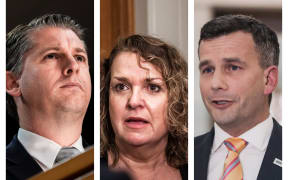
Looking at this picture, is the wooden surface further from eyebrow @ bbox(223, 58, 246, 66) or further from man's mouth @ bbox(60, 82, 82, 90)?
eyebrow @ bbox(223, 58, 246, 66)

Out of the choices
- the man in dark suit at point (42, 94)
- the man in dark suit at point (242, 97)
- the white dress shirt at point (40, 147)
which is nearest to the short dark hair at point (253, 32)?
the man in dark suit at point (242, 97)

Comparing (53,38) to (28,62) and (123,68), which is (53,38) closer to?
(28,62)

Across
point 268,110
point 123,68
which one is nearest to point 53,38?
point 123,68

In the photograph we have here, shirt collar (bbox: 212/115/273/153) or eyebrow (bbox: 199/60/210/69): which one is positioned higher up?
eyebrow (bbox: 199/60/210/69)

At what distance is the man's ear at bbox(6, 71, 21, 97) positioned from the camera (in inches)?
96.0

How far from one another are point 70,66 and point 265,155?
115 cm

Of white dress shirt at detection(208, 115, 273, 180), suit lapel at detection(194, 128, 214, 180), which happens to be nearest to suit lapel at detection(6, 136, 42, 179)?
suit lapel at detection(194, 128, 214, 180)

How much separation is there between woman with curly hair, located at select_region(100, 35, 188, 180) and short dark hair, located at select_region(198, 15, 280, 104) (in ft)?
0.78

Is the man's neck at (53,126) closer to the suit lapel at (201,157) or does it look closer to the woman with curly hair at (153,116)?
the woman with curly hair at (153,116)

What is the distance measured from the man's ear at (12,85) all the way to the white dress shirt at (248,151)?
1.09 m

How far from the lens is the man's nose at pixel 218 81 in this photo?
2.49 m

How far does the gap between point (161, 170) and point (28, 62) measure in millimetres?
923

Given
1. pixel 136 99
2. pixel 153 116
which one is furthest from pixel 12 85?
pixel 153 116

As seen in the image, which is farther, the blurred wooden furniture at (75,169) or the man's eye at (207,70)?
the man's eye at (207,70)
